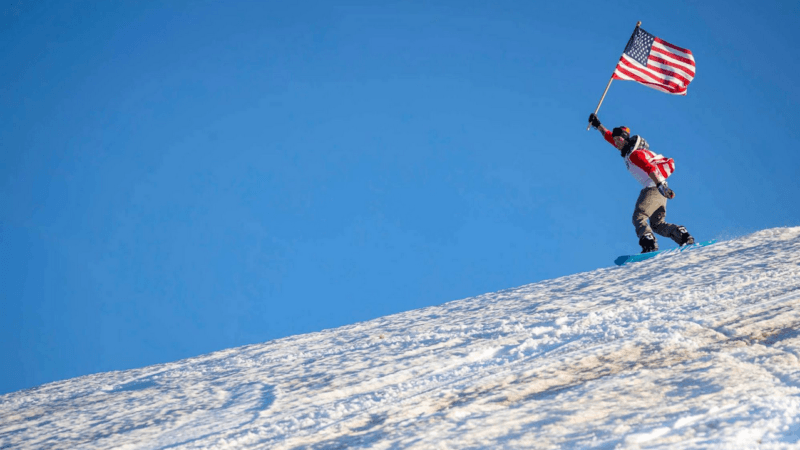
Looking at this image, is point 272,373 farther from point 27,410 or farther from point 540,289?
point 540,289

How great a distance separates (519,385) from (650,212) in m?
5.65

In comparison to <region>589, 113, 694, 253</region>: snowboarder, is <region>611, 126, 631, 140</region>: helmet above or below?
above

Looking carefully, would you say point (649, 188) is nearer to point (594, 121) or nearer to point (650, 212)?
point (650, 212)

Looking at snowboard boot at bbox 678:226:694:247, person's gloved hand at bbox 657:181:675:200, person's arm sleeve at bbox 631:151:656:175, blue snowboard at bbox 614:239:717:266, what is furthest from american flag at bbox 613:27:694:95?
blue snowboard at bbox 614:239:717:266

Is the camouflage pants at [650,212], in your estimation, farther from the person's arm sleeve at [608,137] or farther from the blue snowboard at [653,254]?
the person's arm sleeve at [608,137]

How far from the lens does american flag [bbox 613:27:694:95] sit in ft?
26.9

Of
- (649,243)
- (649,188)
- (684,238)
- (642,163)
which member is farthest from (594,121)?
(684,238)

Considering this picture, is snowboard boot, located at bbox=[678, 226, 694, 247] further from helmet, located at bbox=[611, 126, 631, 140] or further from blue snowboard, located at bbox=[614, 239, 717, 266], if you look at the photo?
helmet, located at bbox=[611, 126, 631, 140]

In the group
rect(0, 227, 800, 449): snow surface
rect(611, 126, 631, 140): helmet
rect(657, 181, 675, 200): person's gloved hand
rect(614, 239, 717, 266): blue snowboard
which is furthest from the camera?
rect(611, 126, 631, 140): helmet

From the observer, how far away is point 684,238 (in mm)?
7531

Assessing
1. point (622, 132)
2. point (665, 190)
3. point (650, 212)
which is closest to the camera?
point (665, 190)

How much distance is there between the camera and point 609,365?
10.2 ft

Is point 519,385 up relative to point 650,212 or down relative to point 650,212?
down

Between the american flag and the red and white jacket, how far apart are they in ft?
3.19
